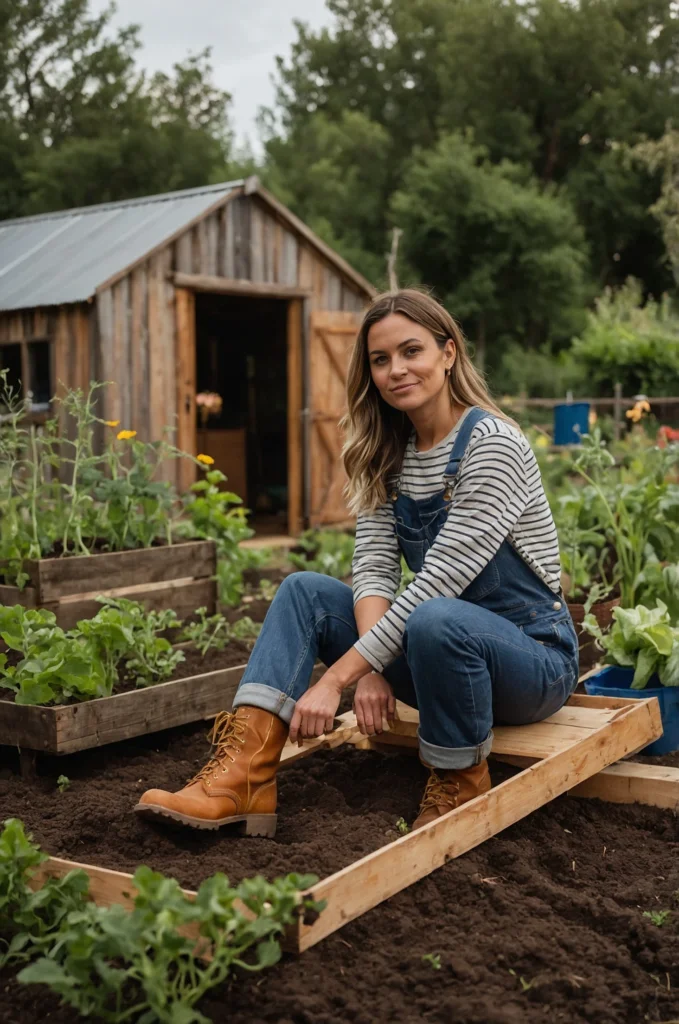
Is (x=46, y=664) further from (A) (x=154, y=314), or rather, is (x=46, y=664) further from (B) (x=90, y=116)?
(B) (x=90, y=116)

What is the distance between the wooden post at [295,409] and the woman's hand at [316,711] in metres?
7.18

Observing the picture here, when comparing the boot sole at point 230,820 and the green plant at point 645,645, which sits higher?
the green plant at point 645,645

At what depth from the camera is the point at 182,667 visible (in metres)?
4.13

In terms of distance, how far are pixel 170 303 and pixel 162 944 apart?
7.23m

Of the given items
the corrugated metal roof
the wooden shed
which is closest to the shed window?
the wooden shed

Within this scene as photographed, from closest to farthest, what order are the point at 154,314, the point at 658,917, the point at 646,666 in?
the point at 658,917
the point at 646,666
the point at 154,314

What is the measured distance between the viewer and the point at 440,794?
272 centimetres

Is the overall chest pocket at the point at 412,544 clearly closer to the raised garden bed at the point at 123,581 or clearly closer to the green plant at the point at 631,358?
the raised garden bed at the point at 123,581

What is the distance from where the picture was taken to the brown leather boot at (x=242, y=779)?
103 inches

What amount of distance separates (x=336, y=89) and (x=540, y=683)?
2864 cm

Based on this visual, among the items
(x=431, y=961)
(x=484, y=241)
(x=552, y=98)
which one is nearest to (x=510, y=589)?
(x=431, y=961)

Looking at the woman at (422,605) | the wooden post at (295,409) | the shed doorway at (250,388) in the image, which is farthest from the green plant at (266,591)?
the shed doorway at (250,388)

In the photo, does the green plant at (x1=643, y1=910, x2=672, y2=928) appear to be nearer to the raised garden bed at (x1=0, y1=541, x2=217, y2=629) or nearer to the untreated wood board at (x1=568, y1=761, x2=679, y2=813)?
the untreated wood board at (x1=568, y1=761, x2=679, y2=813)

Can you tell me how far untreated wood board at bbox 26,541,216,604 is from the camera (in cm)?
420
